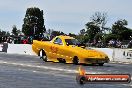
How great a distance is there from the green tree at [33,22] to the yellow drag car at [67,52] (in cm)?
9644

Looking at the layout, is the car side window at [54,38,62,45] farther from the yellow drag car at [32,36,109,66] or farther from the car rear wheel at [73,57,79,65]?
the car rear wheel at [73,57,79,65]

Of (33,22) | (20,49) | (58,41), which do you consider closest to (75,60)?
(58,41)

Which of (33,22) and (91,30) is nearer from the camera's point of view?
(91,30)

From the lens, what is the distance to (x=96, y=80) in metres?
7.12

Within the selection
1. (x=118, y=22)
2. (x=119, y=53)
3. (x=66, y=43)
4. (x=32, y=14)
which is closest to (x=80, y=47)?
(x=66, y=43)

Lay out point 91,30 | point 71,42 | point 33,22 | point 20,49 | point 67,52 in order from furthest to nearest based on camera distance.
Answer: point 33,22
point 91,30
point 20,49
point 71,42
point 67,52

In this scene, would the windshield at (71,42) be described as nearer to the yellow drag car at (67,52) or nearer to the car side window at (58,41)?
the yellow drag car at (67,52)

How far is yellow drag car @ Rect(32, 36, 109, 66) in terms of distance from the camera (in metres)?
23.2

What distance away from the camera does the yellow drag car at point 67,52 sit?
76.1ft

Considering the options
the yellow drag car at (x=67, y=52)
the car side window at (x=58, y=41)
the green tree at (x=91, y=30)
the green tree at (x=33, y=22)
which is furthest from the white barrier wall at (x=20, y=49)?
the green tree at (x=33, y=22)

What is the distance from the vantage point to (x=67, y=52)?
2384 cm

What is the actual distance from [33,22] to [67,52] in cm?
10601

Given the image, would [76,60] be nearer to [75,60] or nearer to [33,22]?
[75,60]

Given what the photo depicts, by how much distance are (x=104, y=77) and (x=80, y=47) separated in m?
16.7
